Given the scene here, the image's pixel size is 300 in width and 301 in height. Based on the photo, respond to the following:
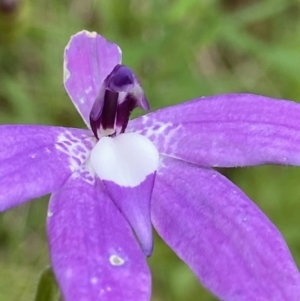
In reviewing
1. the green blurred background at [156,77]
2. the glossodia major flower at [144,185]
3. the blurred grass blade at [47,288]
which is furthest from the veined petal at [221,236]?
the green blurred background at [156,77]

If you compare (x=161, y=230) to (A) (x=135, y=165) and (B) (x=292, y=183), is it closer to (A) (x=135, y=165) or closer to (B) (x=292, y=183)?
(A) (x=135, y=165)

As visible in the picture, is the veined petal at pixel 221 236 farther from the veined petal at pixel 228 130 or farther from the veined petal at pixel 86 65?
the veined petal at pixel 86 65

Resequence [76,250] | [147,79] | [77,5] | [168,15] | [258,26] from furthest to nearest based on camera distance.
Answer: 1. [258,26]
2. [77,5]
3. [147,79]
4. [168,15]
5. [76,250]

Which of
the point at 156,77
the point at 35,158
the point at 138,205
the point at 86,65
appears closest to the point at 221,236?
the point at 138,205

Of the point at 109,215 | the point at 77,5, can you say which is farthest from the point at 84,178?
the point at 77,5

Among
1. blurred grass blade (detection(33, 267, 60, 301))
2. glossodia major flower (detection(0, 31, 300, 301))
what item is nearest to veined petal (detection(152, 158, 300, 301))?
glossodia major flower (detection(0, 31, 300, 301))

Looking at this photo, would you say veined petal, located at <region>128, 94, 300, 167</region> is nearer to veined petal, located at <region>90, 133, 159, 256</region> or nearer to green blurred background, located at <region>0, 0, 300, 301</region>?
veined petal, located at <region>90, 133, 159, 256</region>

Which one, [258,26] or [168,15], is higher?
[168,15]
